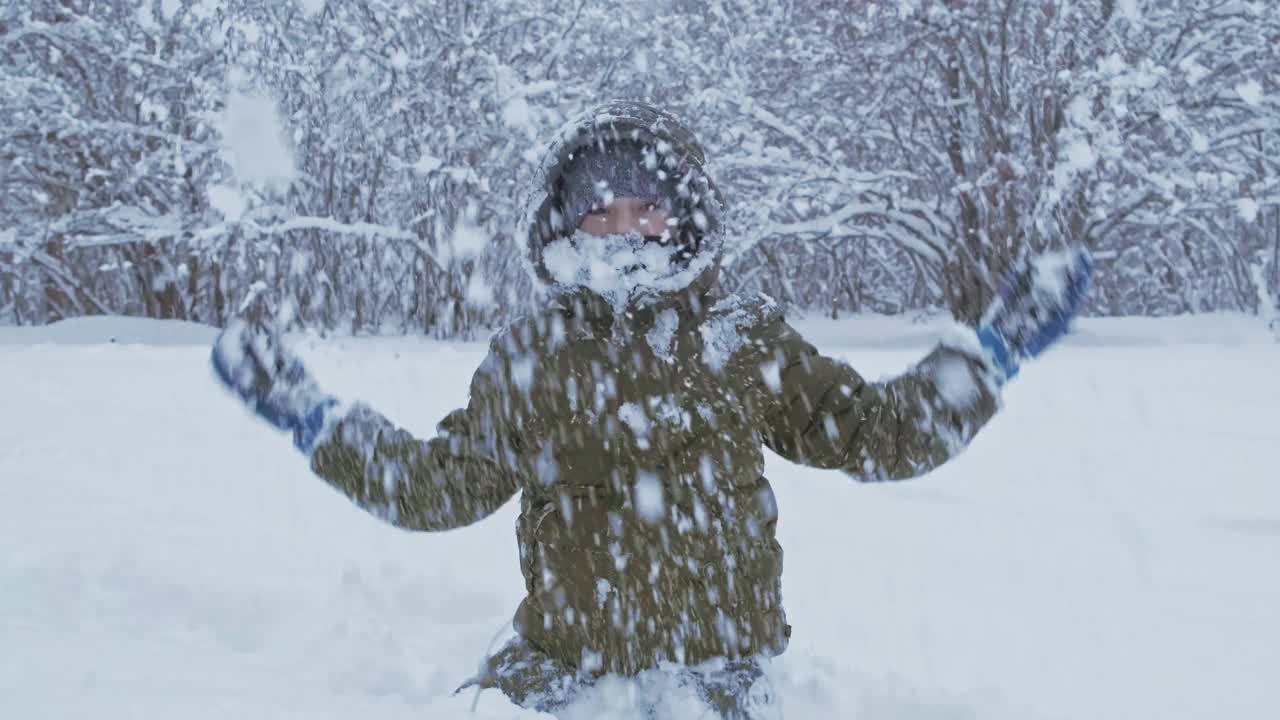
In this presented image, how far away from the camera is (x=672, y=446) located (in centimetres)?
166

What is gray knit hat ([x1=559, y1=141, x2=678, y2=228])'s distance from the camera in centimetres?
184

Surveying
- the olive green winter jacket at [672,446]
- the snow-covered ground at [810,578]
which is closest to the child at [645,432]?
the olive green winter jacket at [672,446]

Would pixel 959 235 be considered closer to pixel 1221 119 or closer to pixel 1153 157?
pixel 1153 157

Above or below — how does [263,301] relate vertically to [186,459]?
below

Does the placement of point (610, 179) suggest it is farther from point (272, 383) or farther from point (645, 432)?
point (272, 383)

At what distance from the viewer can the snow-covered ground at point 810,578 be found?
6.74ft

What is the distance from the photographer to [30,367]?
6.93 metres

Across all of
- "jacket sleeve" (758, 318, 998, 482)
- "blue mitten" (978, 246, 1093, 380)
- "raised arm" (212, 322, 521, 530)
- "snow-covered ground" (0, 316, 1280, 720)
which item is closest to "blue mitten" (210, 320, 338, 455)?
"raised arm" (212, 322, 521, 530)

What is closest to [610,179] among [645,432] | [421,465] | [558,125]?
[645,432]

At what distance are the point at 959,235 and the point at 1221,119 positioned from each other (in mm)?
3805

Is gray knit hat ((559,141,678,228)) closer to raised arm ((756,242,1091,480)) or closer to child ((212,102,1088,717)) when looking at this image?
child ((212,102,1088,717))

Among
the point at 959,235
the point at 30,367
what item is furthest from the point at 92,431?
the point at 959,235

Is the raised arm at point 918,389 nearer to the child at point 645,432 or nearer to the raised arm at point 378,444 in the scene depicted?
the child at point 645,432

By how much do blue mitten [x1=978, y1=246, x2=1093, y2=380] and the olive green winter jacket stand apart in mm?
48
